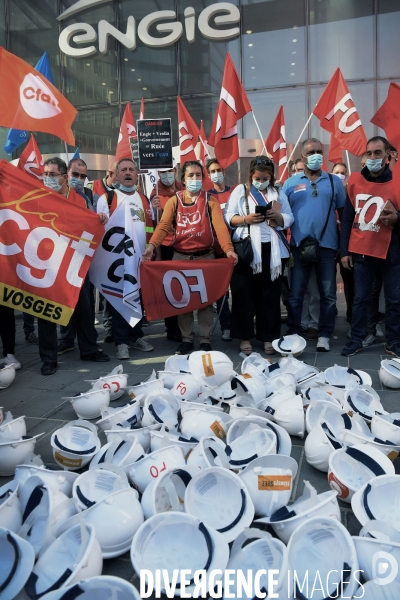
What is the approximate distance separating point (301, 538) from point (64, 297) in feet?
10.9

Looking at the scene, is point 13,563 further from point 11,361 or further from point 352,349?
point 352,349

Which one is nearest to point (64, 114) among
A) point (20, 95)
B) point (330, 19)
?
point (20, 95)

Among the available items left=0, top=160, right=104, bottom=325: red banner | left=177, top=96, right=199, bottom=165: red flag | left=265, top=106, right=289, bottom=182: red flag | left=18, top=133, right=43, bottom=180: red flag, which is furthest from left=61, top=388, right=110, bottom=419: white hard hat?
left=265, top=106, right=289, bottom=182: red flag

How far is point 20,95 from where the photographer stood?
14.3ft

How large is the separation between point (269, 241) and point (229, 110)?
2.91 meters

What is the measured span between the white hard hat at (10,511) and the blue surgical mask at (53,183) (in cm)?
335

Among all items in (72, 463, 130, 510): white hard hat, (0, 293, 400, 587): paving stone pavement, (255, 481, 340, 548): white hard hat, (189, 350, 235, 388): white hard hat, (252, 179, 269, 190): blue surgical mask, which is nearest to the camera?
(255, 481, 340, 548): white hard hat

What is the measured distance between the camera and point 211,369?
3.39 meters

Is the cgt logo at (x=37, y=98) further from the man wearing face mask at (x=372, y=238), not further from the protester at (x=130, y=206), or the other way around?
the man wearing face mask at (x=372, y=238)

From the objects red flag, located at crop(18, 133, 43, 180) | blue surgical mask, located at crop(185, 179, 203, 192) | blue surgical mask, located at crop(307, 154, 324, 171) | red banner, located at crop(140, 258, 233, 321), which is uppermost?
red flag, located at crop(18, 133, 43, 180)

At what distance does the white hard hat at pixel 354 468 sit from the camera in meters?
2.35

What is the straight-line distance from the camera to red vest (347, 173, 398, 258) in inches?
184

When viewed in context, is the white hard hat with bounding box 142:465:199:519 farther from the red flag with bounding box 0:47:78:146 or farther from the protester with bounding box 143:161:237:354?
the red flag with bounding box 0:47:78:146

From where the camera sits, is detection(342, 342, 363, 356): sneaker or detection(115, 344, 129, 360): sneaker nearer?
detection(342, 342, 363, 356): sneaker
